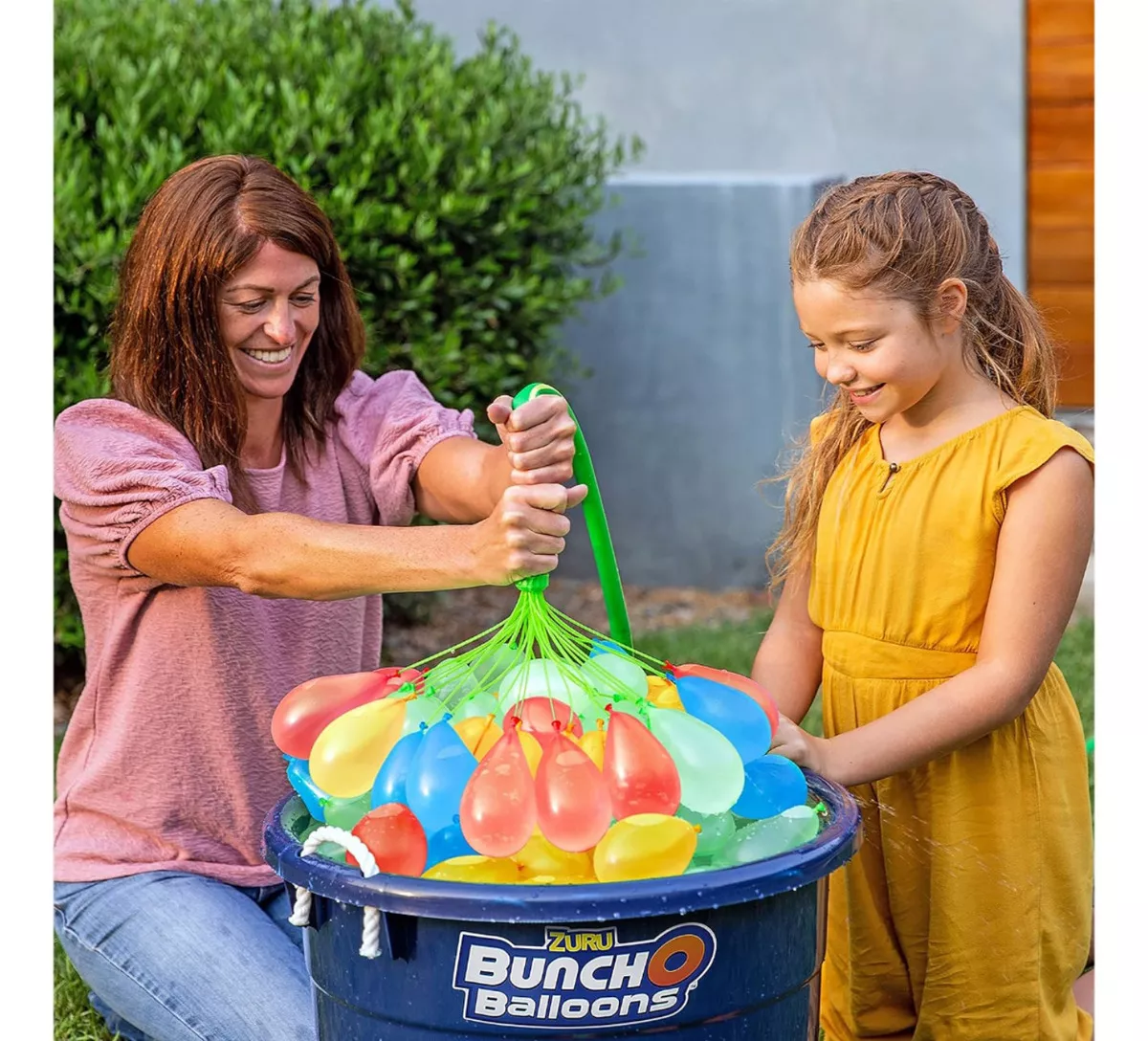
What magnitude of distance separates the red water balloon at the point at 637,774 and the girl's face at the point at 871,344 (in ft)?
2.34

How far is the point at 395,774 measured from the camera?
1.86 metres

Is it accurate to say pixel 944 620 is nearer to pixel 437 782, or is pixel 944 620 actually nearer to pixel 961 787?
pixel 961 787

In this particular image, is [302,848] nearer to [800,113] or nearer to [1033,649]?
[1033,649]

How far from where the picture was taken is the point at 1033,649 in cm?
225

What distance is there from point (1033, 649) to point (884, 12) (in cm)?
450

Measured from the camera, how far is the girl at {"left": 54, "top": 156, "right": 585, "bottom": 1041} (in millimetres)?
2365

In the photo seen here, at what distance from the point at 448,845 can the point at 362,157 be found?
10.3 ft

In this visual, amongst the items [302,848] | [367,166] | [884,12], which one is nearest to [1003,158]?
[884,12]

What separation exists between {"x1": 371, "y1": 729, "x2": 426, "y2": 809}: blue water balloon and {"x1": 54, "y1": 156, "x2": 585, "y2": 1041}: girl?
416 millimetres

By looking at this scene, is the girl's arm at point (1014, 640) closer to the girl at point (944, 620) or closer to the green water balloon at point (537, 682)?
the girl at point (944, 620)

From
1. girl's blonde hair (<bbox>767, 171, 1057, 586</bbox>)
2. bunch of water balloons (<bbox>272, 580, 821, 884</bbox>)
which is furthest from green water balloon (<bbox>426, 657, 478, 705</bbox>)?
girl's blonde hair (<bbox>767, 171, 1057, 586</bbox>)

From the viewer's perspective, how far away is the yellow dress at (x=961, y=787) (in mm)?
2352

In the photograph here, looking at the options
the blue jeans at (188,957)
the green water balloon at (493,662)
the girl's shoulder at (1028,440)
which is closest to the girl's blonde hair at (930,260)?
the girl's shoulder at (1028,440)

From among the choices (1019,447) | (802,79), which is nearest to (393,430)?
Result: (1019,447)
